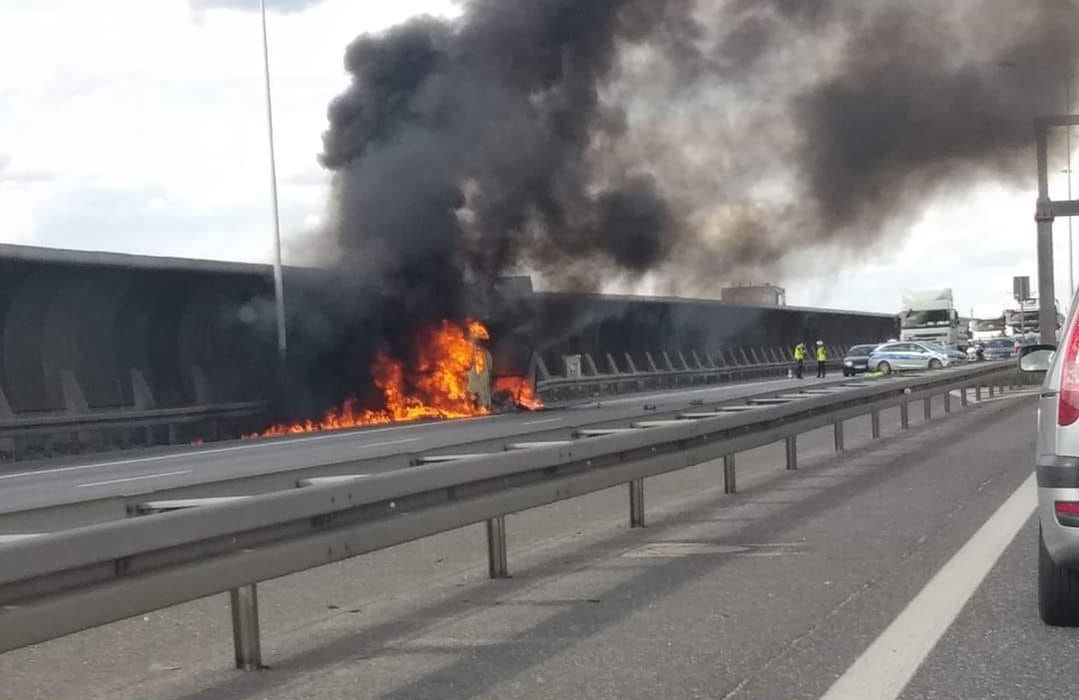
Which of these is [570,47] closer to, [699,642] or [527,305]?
[527,305]

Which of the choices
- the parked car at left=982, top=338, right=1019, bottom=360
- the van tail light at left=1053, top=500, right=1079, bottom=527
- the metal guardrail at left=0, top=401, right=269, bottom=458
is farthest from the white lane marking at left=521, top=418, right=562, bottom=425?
the parked car at left=982, top=338, right=1019, bottom=360

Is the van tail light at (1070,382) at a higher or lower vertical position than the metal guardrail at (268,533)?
higher

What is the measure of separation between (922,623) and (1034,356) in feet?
6.89

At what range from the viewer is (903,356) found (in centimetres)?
5969

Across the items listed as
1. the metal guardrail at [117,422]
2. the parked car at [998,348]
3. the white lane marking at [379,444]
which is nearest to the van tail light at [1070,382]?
the white lane marking at [379,444]

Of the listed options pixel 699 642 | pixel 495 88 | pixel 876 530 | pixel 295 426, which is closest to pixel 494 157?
pixel 495 88

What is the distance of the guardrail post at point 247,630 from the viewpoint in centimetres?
607

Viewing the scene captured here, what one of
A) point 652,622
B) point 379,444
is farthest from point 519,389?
point 652,622

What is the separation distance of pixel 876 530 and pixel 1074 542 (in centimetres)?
396

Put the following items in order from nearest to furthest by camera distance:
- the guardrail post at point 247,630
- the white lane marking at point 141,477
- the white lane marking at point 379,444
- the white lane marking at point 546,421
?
the guardrail post at point 247,630 < the white lane marking at point 141,477 < the white lane marking at point 379,444 < the white lane marking at point 546,421

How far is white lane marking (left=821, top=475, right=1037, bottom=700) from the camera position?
545cm

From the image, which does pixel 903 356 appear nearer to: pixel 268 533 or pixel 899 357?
pixel 899 357

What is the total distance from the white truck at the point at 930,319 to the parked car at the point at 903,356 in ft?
32.9

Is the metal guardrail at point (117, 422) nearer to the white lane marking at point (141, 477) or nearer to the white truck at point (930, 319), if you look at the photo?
the white lane marking at point (141, 477)
